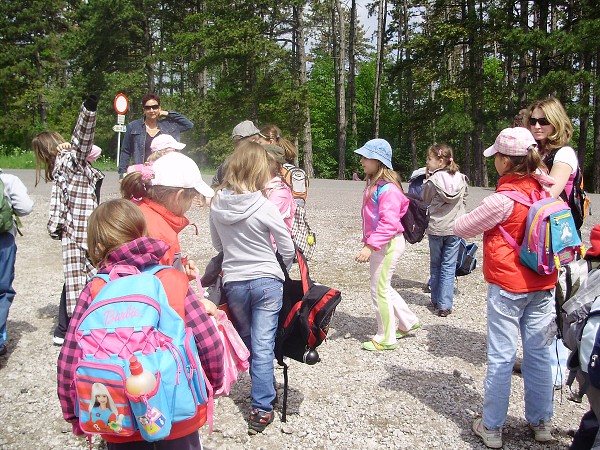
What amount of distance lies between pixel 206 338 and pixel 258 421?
5.00ft

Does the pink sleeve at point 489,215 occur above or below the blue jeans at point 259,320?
above

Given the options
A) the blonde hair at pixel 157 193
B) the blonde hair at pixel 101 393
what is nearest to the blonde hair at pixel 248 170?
the blonde hair at pixel 157 193

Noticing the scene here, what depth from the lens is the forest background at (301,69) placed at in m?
24.0

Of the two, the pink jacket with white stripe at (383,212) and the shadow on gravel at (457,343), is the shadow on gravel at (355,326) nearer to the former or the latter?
the shadow on gravel at (457,343)

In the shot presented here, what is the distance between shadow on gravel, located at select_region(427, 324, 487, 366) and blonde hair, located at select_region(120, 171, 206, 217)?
2886 millimetres

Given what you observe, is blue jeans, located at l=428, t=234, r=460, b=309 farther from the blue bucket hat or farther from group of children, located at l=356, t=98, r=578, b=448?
group of children, located at l=356, t=98, r=578, b=448

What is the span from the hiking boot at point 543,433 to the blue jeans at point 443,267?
2578mm

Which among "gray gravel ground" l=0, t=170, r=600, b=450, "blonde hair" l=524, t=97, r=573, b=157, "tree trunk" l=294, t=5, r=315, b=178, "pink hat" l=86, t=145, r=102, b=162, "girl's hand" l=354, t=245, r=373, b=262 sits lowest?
"gray gravel ground" l=0, t=170, r=600, b=450

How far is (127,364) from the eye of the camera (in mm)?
1779

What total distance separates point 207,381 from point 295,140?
2935cm

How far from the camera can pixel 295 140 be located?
102 ft

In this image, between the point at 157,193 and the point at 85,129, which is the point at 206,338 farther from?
the point at 85,129

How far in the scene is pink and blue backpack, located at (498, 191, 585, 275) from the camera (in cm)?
296

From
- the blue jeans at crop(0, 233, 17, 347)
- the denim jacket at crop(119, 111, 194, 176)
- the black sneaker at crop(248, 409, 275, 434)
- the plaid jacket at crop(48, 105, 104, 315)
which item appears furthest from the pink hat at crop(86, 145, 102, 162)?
the black sneaker at crop(248, 409, 275, 434)
